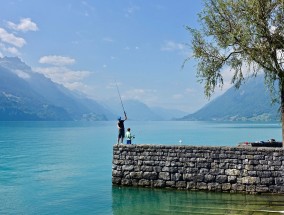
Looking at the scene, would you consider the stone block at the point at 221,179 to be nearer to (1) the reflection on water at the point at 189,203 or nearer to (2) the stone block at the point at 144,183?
(1) the reflection on water at the point at 189,203

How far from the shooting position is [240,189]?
20.4 meters

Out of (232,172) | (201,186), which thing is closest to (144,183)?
(201,186)

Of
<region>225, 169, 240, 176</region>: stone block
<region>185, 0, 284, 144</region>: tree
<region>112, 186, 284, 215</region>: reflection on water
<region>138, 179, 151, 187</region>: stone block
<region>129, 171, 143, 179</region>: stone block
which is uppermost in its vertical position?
<region>185, 0, 284, 144</region>: tree

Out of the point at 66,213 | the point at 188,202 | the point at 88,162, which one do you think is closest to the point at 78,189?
the point at 66,213

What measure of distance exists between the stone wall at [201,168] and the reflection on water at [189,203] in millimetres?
512

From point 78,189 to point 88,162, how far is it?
59.3ft

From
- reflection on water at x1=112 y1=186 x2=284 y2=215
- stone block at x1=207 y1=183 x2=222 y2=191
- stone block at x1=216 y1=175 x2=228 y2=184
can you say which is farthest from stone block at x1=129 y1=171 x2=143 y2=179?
stone block at x1=216 y1=175 x2=228 y2=184

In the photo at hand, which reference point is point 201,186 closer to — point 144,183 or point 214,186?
point 214,186

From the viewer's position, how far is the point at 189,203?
63.3 ft

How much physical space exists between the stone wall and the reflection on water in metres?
0.51

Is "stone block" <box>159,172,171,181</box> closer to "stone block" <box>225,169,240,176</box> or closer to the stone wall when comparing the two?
the stone wall

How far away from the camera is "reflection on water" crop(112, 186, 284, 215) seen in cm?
1761

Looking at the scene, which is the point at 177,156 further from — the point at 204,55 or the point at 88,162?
the point at 88,162

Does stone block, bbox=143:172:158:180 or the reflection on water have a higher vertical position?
stone block, bbox=143:172:158:180
